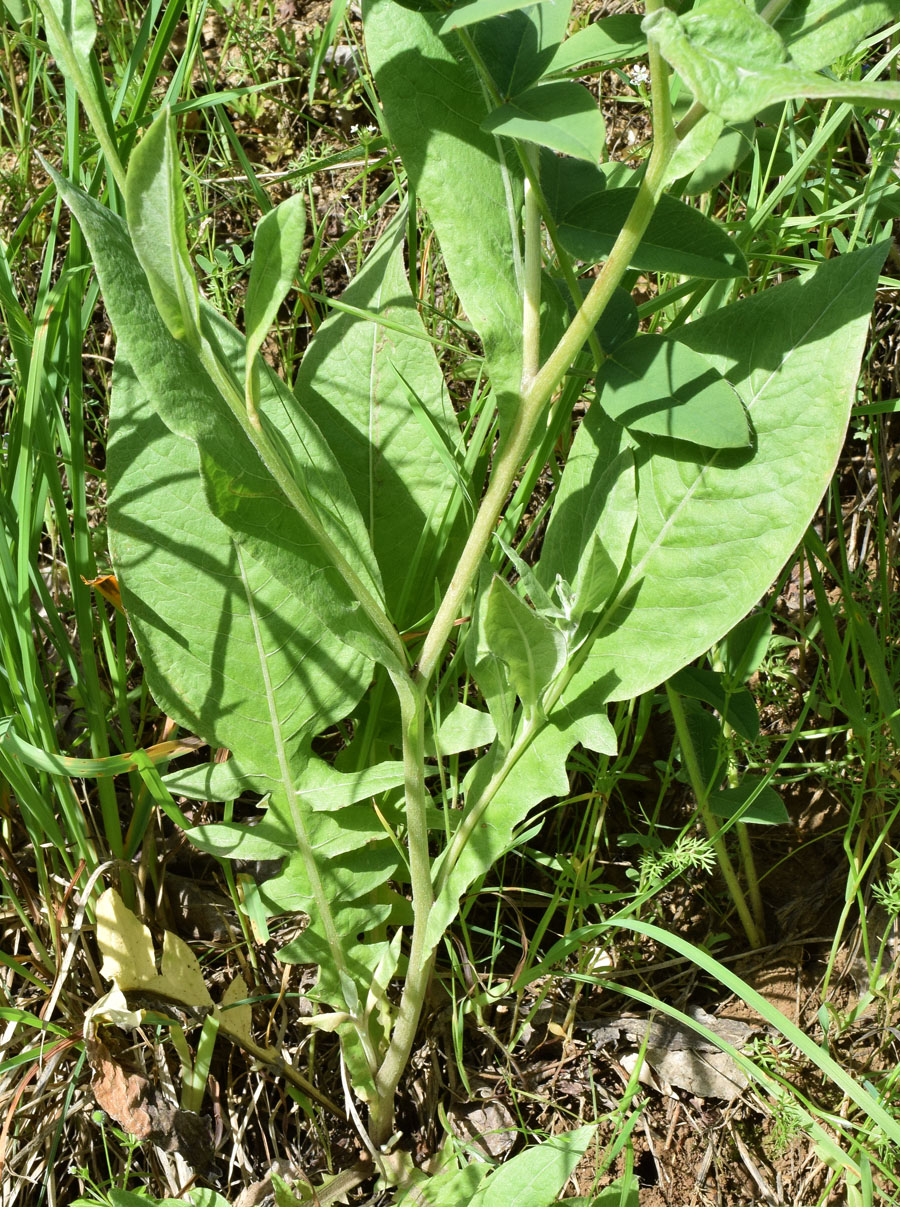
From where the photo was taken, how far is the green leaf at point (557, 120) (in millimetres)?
915

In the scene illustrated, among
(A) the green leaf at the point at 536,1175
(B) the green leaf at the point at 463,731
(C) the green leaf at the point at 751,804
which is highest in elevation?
(B) the green leaf at the point at 463,731

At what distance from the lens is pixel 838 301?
111 centimetres

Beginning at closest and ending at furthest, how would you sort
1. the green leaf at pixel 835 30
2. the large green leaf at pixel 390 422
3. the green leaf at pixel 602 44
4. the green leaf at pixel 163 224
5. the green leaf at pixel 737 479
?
the green leaf at pixel 163 224 → the green leaf at pixel 835 30 → the green leaf at pixel 602 44 → the green leaf at pixel 737 479 → the large green leaf at pixel 390 422

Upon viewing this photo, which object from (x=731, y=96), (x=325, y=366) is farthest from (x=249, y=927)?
(x=731, y=96)

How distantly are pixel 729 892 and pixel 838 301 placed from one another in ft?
3.21

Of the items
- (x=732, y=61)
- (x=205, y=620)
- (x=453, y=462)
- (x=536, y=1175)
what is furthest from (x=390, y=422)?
(x=536, y=1175)

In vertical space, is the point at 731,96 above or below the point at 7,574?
above

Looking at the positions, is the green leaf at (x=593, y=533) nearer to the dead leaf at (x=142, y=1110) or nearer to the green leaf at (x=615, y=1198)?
the green leaf at (x=615, y=1198)

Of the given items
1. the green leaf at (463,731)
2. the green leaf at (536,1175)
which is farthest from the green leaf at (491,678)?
the green leaf at (536,1175)

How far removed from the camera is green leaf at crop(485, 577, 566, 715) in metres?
1.04

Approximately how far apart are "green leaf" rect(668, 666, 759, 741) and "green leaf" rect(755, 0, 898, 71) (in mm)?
770

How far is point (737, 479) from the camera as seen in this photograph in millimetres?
1193

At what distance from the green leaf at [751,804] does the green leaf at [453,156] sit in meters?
0.70

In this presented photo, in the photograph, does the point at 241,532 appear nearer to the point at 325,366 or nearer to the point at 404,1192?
the point at 325,366
